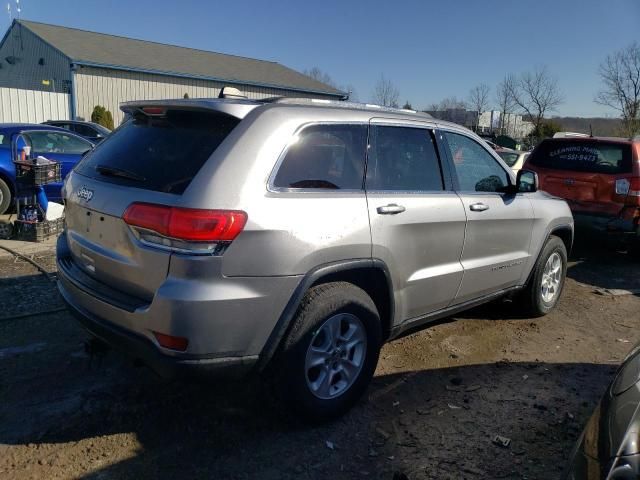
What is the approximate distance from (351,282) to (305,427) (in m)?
0.89

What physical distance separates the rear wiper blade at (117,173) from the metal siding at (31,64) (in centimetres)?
2555

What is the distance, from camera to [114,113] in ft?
89.9

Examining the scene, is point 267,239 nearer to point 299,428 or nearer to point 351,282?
→ point 351,282

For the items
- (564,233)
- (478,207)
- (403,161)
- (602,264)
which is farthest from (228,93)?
(602,264)

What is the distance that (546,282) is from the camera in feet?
17.6

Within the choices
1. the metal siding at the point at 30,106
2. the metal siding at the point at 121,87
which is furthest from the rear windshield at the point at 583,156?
the metal siding at the point at 30,106

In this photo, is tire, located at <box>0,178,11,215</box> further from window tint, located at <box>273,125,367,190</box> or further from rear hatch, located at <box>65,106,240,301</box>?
window tint, located at <box>273,125,367,190</box>

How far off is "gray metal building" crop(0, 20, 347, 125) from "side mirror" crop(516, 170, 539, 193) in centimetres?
2135

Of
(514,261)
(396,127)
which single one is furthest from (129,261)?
(514,261)

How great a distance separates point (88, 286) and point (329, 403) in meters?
1.54

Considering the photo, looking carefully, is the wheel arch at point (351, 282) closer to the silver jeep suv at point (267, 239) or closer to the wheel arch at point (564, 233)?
the silver jeep suv at point (267, 239)

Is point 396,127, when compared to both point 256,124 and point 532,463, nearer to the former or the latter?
point 256,124

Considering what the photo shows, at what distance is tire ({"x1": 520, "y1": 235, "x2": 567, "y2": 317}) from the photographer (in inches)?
200

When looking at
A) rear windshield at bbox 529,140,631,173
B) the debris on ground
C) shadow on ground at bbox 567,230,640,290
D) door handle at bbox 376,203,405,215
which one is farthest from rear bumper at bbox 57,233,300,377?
rear windshield at bbox 529,140,631,173
